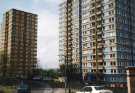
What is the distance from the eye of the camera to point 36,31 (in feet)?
453

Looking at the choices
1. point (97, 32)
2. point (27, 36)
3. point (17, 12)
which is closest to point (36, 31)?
point (27, 36)

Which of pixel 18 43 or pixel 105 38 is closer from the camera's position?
pixel 105 38

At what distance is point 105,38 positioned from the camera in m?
92.9

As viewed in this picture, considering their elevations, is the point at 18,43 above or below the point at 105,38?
above

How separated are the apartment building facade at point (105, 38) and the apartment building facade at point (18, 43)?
2967 centimetres

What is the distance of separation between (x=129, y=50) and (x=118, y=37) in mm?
8454

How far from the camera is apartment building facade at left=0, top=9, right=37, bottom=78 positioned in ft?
401

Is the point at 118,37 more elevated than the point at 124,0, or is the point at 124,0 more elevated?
the point at 124,0

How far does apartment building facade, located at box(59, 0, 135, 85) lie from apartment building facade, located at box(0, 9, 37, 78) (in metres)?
29.7

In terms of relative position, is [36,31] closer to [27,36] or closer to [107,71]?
[27,36]

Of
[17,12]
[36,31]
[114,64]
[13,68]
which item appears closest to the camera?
[114,64]

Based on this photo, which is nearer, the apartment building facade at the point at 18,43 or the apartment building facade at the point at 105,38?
the apartment building facade at the point at 105,38

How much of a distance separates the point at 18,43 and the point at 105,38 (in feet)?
172

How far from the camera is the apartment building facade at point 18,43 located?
12231 cm
